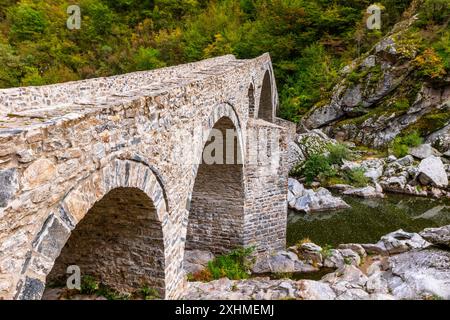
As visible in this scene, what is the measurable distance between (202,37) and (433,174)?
54.3 feet

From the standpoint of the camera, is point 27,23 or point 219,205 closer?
point 219,205

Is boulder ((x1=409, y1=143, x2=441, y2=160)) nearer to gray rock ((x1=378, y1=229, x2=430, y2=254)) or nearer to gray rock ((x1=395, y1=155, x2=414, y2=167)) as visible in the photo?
gray rock ((x1=395, y1=155, x2=414, y2=167))

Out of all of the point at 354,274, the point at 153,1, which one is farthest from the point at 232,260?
the point at 153,1

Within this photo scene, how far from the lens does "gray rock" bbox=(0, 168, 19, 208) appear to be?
244 centimetres

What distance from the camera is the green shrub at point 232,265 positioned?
8.83m

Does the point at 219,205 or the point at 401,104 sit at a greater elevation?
the point at 401,104

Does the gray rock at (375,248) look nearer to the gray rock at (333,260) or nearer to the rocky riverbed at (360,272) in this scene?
the rocky riverbed at (360,272)

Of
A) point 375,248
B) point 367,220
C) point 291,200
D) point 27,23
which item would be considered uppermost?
point 27,23

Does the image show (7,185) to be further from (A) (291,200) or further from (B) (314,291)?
(A) (291,200)

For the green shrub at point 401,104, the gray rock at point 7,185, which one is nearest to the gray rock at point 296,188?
the green shrub at point 401,104

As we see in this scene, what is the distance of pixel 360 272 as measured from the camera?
7.83m

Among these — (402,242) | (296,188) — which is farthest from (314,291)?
(296,188)

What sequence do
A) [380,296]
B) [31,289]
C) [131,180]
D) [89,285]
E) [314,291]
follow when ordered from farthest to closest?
1. [314,291]
2. [380,296]
3. [89,285]
4. [131,180]
5. [31,289]

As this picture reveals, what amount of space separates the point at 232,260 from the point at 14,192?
7585 millimetres
